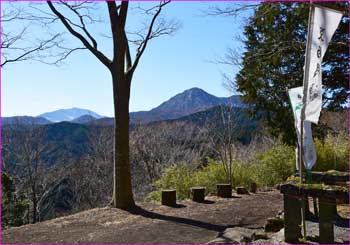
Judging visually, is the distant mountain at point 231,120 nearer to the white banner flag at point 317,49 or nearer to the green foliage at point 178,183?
the green foliage at point 178,183

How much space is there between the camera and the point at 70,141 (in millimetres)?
27188

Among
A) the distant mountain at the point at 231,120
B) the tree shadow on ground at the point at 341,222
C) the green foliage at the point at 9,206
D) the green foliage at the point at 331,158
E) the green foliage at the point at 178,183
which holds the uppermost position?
the distant mountain at the point at 231,120

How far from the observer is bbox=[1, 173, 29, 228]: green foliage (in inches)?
553

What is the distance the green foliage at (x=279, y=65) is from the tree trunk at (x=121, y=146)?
11.8 ft

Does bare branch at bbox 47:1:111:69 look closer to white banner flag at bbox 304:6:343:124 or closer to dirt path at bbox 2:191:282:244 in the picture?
dirt path at bbox 2:191:282:244

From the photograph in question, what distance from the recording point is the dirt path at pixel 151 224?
17.8ft

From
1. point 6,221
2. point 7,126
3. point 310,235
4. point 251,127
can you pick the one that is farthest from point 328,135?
point 7,126

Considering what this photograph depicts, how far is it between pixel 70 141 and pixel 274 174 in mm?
17803

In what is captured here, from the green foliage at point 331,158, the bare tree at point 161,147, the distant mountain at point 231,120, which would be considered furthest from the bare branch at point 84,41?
the bare tree at point 161,147

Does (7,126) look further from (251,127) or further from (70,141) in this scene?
(251,127)

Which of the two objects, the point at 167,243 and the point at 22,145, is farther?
the point at 22,145

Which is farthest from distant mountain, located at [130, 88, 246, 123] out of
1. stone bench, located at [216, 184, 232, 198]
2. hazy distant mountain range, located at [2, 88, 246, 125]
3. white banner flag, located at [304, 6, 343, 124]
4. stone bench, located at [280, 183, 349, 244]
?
stone bench, located at [280, 183, 349, 244]

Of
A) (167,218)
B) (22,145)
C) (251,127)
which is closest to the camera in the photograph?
(167,218)

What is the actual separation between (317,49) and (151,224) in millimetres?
3951
